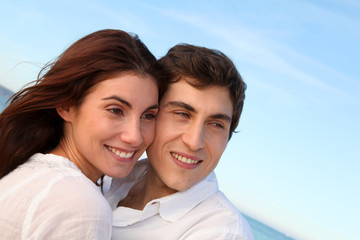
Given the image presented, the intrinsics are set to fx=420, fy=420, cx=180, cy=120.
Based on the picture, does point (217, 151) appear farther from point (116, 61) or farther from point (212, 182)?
point (116, 61)

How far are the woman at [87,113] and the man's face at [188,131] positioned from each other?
0.14 m

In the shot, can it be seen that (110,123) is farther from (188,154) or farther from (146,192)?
(146,192)

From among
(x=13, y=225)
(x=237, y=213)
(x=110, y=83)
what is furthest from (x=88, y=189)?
(x=237, y=213)

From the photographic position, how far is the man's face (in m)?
3.22

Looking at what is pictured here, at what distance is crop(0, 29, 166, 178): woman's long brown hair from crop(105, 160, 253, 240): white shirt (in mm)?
814

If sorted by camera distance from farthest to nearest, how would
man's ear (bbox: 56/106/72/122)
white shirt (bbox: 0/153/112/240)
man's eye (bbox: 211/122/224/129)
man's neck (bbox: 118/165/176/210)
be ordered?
man's neck (bbox: 118/165/176/210)
man's eye (bbox: 211/122/224/129)
man's ear (bbox: 56/106/72/122)
white shirt (bbox: 0/153/112/240)

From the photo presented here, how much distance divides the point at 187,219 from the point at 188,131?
663 millimetres

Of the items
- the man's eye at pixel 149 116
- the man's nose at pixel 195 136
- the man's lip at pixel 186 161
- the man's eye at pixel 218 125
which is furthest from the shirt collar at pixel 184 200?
the man's eye at pixel 149 116

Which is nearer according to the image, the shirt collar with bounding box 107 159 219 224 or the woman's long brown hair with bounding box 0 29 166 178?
the woman's long brown hair with bounding box 0 29 166 178

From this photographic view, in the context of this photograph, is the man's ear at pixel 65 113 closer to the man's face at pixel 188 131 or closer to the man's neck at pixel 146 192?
the man's face at pixel 188 131

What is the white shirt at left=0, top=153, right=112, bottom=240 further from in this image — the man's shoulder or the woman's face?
the man's shoulder

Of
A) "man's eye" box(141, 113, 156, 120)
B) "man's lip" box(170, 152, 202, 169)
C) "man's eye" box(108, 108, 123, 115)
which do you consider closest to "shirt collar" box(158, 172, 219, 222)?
"man's lip" box(170, 152, 202, 169)

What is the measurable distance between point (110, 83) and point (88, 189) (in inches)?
32.8

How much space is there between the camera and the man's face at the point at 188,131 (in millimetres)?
3217
